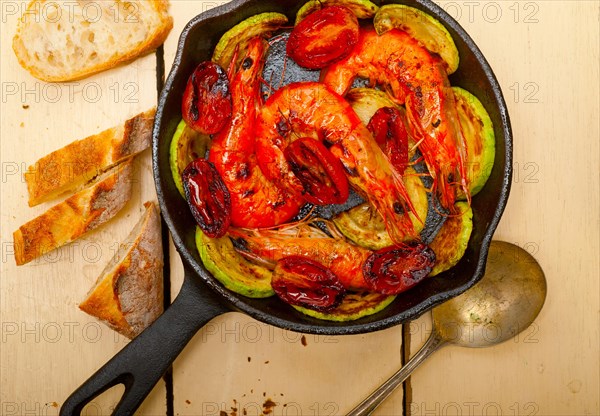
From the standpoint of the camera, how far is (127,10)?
2682 millimetres

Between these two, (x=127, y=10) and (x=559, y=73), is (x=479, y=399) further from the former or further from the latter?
(x=127, y=10)

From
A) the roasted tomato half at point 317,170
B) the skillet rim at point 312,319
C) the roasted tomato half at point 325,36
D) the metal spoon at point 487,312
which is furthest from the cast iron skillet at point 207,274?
the roasted tomato half at point 317,170

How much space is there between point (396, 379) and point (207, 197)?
102 cm

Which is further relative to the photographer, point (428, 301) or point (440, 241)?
point (440, 241)

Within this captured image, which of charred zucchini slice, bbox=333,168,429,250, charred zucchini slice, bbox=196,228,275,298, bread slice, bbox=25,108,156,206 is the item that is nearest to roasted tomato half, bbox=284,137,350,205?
charred zucchini slice, bbox=333,168,429,250

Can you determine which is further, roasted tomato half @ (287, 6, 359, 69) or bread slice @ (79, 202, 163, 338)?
bread slice @ (79, 202, 163, 338)

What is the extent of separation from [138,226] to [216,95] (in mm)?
624

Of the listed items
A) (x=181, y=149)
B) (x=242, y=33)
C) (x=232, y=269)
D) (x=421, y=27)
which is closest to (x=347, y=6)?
(x=421, y=27)

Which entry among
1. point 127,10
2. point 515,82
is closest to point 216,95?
point 127,10

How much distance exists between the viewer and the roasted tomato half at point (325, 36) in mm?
2393

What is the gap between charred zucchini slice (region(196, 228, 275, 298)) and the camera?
7.69 feet

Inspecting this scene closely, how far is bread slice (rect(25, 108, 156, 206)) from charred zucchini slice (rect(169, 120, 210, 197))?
22 centimetres

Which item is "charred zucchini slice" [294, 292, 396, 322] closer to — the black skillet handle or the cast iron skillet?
the cast iron skillet

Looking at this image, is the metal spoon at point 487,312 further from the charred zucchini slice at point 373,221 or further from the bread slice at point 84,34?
the bread slice at point 84,34
